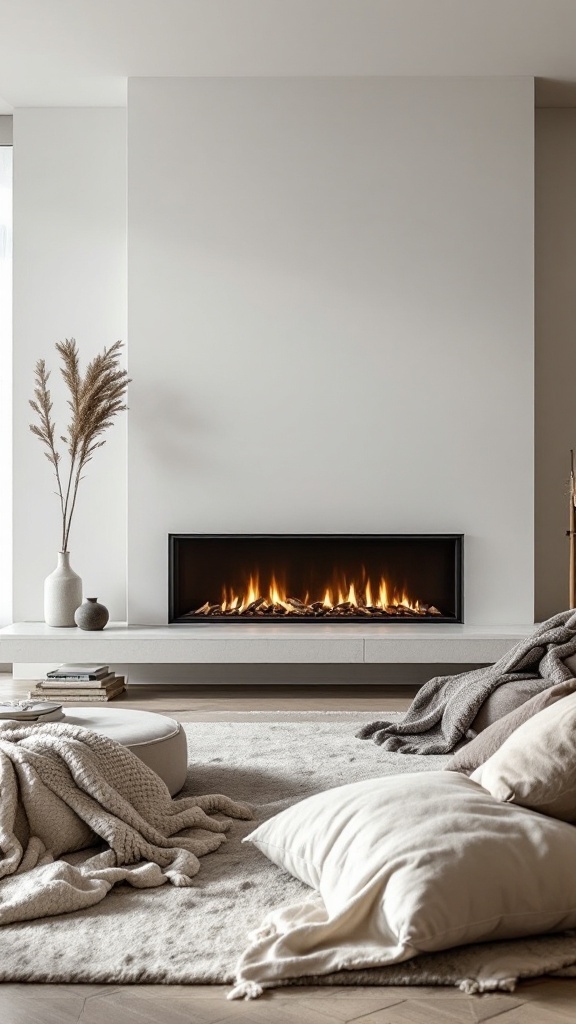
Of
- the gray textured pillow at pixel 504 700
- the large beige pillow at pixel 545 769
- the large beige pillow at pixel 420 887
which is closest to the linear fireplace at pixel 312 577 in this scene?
the gray textured pillow at pixel 504 700

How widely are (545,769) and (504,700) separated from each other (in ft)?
4.80

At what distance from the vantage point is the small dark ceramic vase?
17.7 ft

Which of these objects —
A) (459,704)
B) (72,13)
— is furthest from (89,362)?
(459,704)

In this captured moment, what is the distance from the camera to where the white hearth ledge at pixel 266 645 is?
5203 millimetres

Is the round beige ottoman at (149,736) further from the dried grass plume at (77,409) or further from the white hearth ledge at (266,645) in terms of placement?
the dried grass plume at (77,409)

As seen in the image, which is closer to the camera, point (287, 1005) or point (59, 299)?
point (287, 1005)

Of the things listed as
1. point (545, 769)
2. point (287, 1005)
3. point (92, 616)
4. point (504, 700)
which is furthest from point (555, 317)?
point (287, 1005)

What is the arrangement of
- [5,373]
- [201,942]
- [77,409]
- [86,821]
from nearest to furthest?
[201,942] < [86,821] < [77,409] < [5,373]

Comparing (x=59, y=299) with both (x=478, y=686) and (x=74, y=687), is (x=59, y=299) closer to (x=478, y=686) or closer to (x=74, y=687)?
(x=74, y=687)

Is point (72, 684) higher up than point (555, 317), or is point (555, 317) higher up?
point (555, 317)

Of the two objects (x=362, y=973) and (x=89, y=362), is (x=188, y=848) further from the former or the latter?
(x=89, y=362)

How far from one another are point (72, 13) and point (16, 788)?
3678 mm

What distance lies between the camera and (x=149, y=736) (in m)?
3.16

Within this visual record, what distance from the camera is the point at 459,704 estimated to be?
394cm
